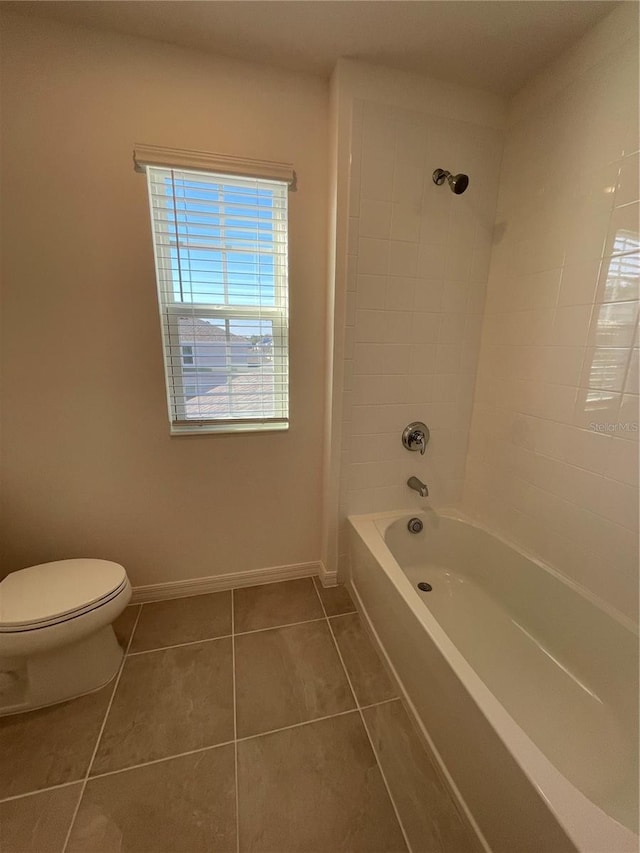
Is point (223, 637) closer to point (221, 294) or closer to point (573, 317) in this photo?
point (221, 294)

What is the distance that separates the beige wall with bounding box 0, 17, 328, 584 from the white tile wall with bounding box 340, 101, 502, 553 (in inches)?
7.8

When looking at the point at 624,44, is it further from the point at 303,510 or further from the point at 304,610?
the point at 304,610

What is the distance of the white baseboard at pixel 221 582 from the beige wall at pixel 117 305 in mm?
62

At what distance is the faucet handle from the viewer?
68.9 inches

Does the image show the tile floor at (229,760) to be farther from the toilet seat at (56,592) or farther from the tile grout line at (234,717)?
the toilet seat at (56,592)

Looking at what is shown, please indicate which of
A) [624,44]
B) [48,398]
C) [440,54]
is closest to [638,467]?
[624,44]

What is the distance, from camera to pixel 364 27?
1192 millimetres

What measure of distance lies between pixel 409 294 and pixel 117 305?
4.27 feet

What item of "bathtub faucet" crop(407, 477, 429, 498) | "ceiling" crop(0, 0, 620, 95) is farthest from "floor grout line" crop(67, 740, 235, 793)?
"ceiling" crop(0, 0, 620, 95)

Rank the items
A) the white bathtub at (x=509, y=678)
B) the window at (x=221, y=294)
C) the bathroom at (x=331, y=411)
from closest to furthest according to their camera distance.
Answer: the white bathtub at (x=509, y=678) < the bathroom at (x=331, y=411) < the window at (x=221, y=294)

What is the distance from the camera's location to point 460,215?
157 centimetres

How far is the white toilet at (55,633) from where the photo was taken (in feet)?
3.68

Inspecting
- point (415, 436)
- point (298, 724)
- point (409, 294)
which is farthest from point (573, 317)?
point (298, 724)

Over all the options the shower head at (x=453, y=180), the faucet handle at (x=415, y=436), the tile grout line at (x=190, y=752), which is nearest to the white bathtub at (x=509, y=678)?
the tile grout line at (x=190, y=752)
